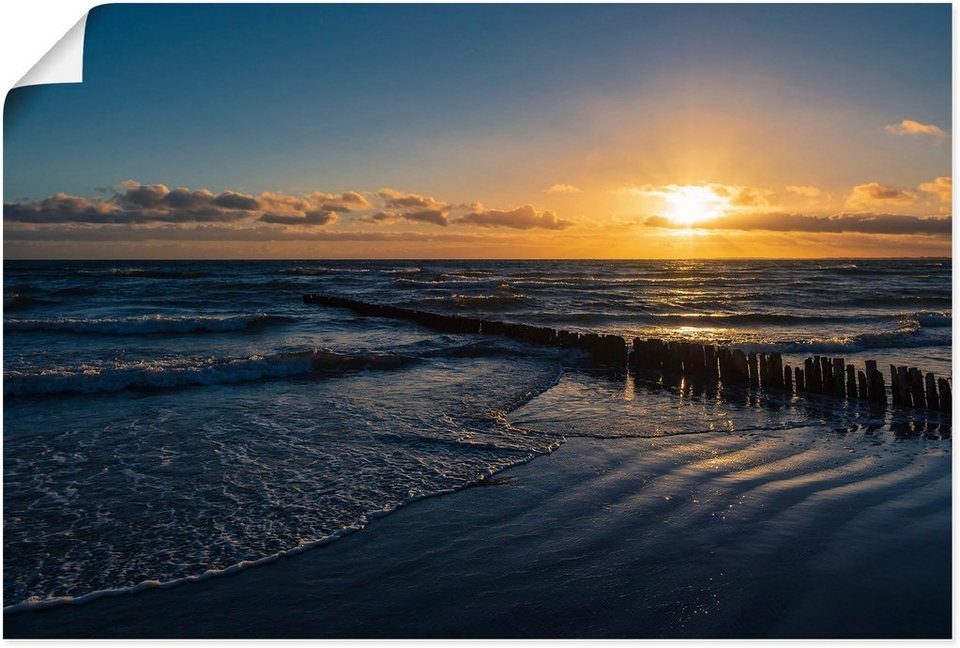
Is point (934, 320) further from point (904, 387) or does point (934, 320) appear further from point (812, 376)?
point (904, 387)

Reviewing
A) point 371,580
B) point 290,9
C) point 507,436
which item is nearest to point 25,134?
point 290,9

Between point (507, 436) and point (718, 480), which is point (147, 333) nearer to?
point (507, 436)

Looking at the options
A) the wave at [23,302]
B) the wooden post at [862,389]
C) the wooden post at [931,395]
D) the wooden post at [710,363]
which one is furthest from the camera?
the wave at [23,302]

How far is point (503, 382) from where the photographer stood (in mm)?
10273

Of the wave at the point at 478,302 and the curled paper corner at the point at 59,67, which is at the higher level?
the curled paper corner at the point at 59,67

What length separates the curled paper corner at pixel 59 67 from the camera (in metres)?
3.26

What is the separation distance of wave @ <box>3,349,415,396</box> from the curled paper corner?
749 centimetres

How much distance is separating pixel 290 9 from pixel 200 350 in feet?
40.9

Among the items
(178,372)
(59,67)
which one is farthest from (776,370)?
(59,67)

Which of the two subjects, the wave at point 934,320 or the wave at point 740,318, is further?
the wave at point 740,318

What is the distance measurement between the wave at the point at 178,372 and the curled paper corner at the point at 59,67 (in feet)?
24.6

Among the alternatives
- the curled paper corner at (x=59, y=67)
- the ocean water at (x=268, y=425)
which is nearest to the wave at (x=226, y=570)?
the ocean water at (x=268, y=425)

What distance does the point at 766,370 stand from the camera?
9852 mm

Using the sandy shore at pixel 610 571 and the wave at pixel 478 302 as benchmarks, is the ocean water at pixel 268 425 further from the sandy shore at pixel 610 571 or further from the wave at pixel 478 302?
the wave at pixel 478 302
